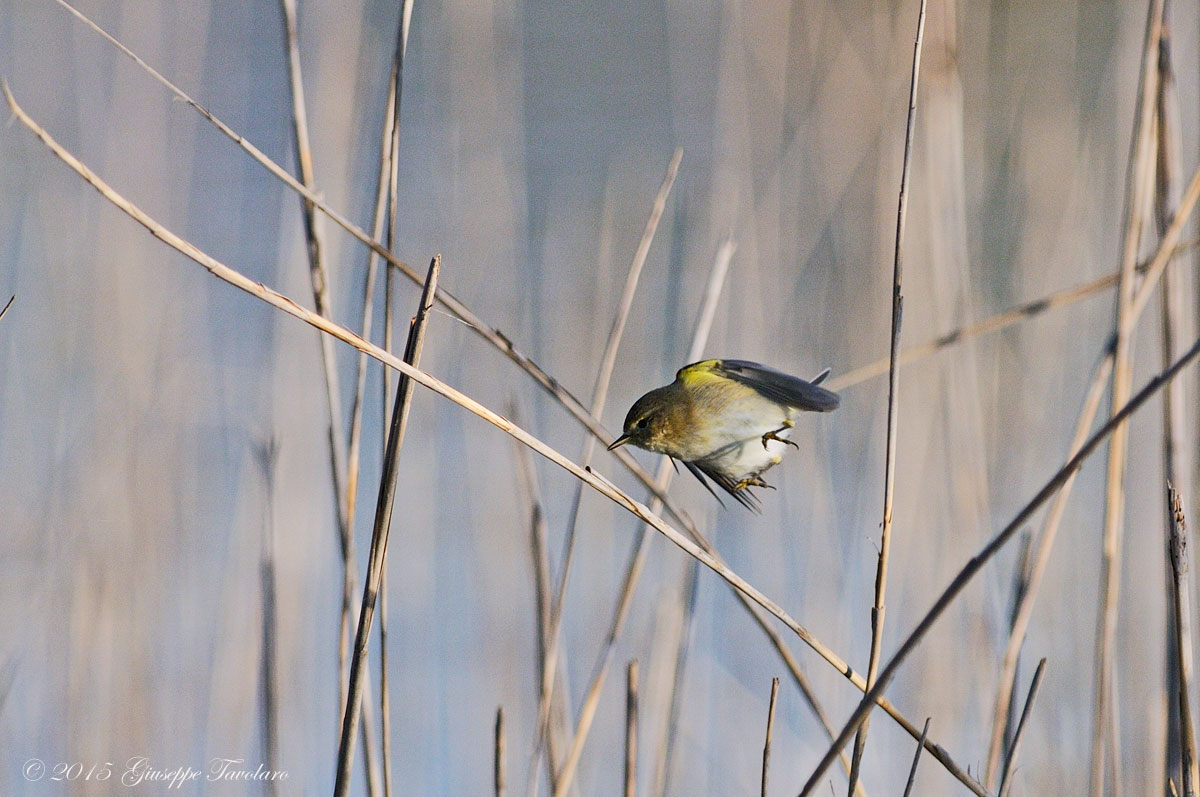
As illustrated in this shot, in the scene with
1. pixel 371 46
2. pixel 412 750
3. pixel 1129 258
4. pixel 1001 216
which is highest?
pixel 1001 216

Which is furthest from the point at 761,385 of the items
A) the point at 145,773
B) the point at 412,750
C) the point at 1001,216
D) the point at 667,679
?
the point at 1001,216

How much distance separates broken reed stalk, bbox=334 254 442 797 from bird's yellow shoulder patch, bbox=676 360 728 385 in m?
0.56

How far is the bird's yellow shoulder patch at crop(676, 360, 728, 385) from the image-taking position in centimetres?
155

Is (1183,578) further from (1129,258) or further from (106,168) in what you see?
(106,168)

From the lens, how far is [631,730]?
1422 millimetres

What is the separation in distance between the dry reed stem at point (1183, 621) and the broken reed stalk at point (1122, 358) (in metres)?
0.28

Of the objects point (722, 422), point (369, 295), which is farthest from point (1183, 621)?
point (369, 295)

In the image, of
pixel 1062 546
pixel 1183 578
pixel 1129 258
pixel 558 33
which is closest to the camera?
pixel 1183 578

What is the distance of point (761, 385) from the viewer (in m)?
1.47

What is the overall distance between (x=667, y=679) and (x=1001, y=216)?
307cm

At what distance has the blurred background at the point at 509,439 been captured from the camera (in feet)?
7.61

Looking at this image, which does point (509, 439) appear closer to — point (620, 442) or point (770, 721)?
point (620, 442)

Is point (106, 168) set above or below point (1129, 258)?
above

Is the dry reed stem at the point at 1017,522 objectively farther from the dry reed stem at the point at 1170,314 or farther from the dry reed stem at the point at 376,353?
the dry reed stem at the point at 1170,314
